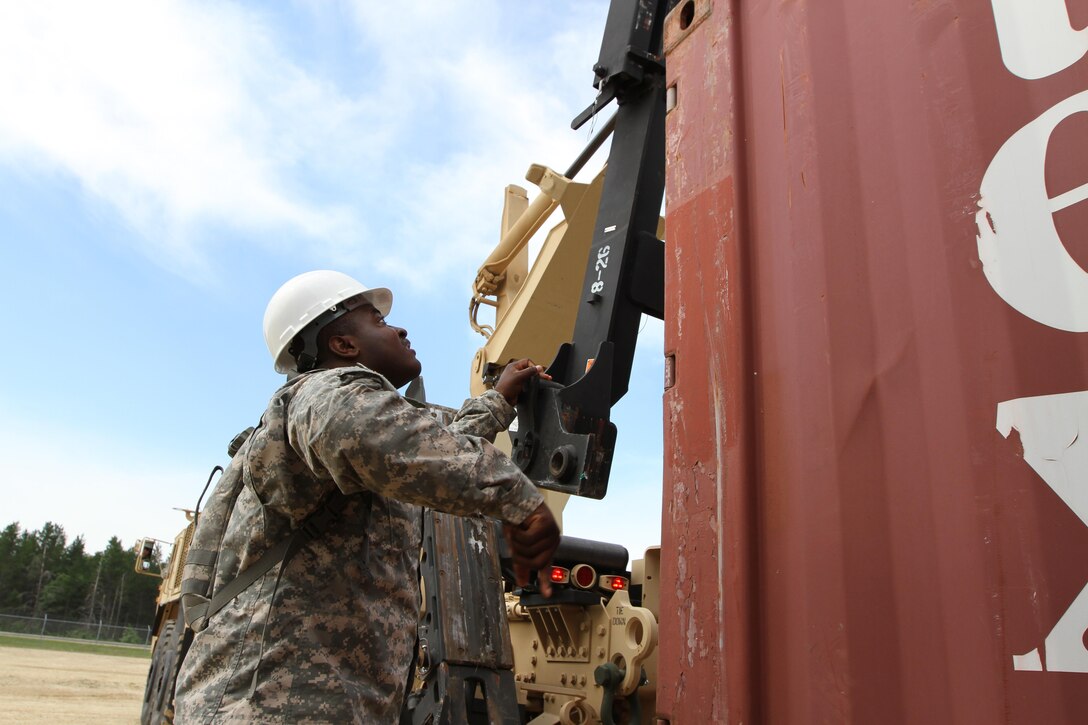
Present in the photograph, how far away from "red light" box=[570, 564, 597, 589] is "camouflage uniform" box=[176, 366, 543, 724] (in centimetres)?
184

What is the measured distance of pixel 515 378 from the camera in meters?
2.84

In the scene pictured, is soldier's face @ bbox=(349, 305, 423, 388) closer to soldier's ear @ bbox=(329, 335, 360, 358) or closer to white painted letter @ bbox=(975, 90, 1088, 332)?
soldier's ear @ bbox=(329, 335, 360, 358)

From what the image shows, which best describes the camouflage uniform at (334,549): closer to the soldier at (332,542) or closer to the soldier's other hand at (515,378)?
the soldier at (332,542)

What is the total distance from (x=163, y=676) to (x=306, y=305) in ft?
32.0

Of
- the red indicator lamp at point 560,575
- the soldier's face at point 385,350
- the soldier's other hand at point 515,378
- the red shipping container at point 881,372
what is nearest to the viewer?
the red shipping container at point 881,372

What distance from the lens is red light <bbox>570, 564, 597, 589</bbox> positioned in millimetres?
4129

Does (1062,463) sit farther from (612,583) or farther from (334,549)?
(612,583)

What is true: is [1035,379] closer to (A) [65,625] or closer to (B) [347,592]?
(B) [347,592]

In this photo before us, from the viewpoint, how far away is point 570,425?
2771mm

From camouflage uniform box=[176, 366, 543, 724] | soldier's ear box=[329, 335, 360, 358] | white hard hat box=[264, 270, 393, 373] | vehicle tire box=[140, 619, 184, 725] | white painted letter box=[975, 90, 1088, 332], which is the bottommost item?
vehicle tire box=[140, 619, 184, 725]

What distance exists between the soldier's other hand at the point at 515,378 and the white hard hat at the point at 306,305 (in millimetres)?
543

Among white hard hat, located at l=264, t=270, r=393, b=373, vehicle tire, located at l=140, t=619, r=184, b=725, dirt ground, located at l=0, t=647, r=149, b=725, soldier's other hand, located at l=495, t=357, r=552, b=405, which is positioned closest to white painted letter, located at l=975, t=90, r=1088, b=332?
soldier's other hand, located at l=495, t=357, r=552, b=405

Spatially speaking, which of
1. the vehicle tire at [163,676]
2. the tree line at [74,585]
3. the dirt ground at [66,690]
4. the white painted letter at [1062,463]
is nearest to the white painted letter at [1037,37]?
the white painted letter at [1062,463]

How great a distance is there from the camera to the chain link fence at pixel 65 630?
35656mm
